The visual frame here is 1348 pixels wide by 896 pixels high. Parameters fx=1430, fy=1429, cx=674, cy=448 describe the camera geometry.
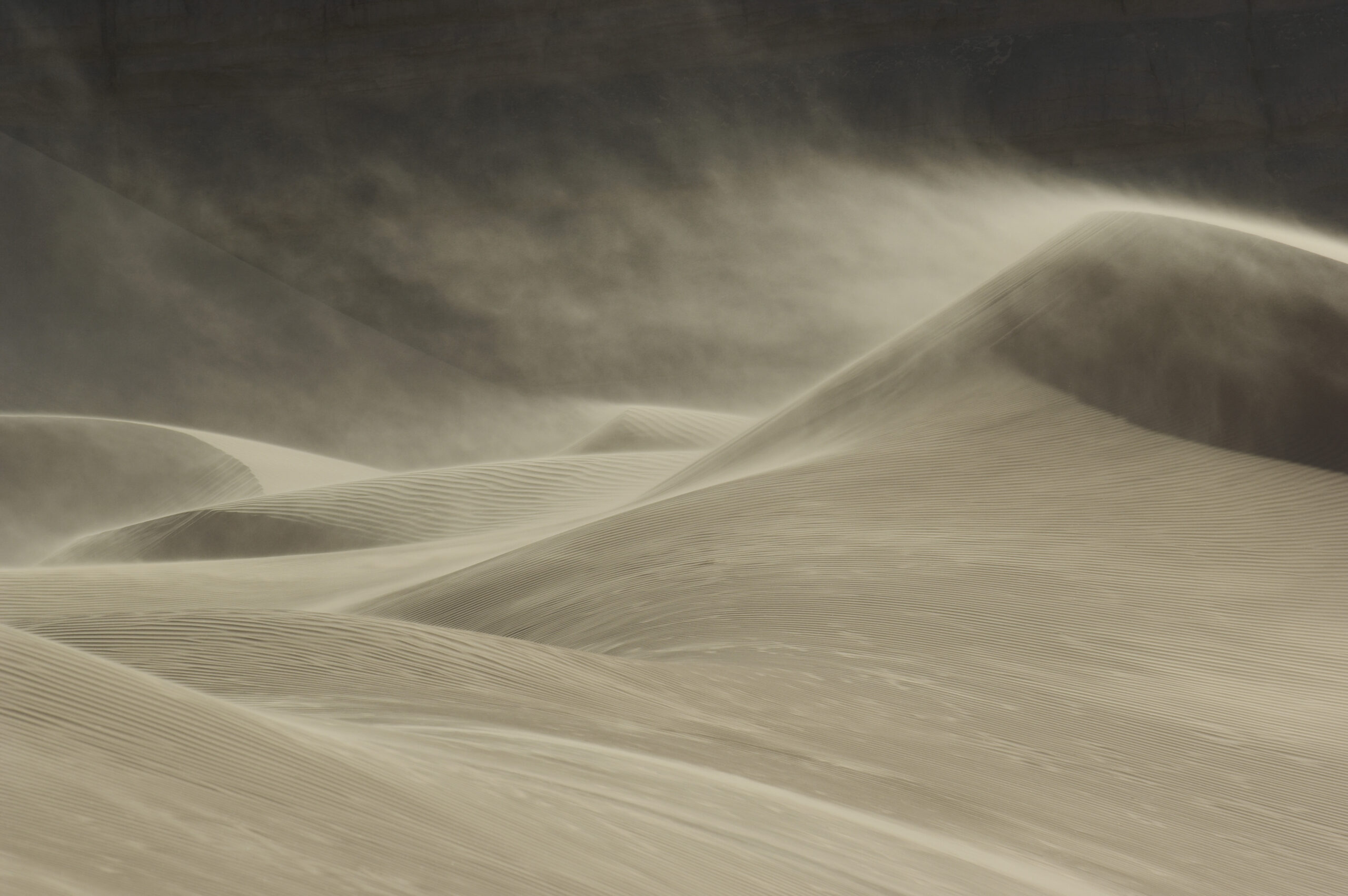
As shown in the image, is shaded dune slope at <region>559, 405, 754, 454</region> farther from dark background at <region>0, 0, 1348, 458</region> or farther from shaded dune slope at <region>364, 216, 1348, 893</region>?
dark background at <region>0, 0, 1348, 458</region>

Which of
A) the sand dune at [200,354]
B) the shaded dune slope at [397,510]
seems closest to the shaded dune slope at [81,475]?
the shaded dune slope at [397,510]

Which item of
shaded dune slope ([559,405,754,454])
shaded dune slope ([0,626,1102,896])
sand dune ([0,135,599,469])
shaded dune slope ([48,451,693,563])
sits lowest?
shaded dune slope ([0,626,1102,896])

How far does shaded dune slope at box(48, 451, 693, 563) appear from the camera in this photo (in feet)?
36.7

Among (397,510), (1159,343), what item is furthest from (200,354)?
(1159,343)

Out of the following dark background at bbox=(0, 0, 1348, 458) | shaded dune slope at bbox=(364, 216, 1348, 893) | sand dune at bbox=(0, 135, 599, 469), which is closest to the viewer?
shaded dune slope at bbox=(364, 216, 1348, 893)

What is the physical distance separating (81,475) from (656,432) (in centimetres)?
697

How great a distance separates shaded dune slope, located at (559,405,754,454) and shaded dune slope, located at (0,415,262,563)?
14.7ft

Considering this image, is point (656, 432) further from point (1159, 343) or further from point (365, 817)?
point (365, 817)

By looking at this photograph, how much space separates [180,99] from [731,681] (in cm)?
2038

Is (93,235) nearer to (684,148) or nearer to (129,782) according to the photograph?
(684,148)

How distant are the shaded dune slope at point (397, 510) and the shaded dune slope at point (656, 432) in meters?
2.03

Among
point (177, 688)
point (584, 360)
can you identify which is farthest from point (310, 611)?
point (584, 360)

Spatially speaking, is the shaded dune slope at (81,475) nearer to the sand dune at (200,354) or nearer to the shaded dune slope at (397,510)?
the shaded dune slope at (397,510)

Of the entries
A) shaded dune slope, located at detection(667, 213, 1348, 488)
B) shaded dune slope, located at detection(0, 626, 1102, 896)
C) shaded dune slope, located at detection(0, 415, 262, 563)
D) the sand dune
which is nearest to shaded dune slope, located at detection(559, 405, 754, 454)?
shaded dune slope, located at detection(0, 415, 262, 563)
